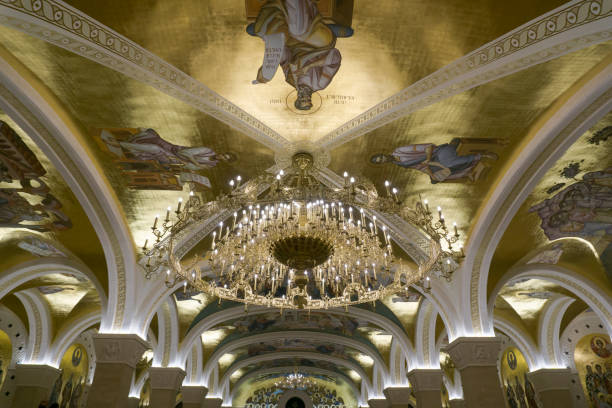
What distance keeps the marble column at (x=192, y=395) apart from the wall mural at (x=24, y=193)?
861 cm

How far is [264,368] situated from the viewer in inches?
854

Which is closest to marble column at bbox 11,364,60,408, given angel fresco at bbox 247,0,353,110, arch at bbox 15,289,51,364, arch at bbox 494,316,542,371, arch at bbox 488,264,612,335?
arch at bbox 15,289,51,364

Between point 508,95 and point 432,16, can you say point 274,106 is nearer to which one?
point 432,16

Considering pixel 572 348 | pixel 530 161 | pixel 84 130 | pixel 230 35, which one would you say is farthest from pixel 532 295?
pixel 84 130

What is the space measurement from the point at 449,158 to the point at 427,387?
25.8 feet

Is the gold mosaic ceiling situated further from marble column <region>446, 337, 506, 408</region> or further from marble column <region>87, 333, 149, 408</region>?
marble column <region>446, 337, 506, 408</region>

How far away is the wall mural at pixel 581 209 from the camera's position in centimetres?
706

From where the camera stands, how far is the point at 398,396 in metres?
14.5

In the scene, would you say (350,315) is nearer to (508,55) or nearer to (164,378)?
(164,378)

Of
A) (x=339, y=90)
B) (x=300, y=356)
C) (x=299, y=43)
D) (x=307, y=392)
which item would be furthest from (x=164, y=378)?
(x=307, y=392)

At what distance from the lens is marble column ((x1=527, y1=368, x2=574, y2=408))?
11.8 m

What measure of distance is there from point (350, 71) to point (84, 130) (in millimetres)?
4048

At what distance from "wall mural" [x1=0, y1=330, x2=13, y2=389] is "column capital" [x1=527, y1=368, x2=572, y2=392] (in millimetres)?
15801

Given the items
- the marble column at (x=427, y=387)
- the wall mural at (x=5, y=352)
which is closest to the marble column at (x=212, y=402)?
the wall mural at (x=5, y=352)
